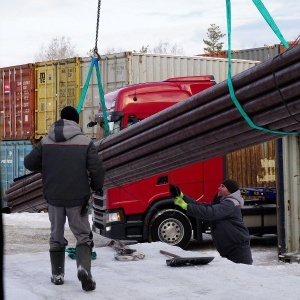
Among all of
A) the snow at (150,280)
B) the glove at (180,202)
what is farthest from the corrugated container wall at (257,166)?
the glove at (180,202)

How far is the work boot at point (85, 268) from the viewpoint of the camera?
6.28 metres

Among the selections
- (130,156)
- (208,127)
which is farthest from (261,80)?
(130,156)

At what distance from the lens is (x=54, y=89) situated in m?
22.7

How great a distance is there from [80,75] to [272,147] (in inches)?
353

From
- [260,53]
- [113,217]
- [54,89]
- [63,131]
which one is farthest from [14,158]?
[63,131]

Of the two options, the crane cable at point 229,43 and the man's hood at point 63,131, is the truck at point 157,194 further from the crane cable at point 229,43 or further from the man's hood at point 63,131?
the crane cable at point 229,43

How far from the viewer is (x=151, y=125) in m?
6.57

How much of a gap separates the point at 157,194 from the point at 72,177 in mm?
6839

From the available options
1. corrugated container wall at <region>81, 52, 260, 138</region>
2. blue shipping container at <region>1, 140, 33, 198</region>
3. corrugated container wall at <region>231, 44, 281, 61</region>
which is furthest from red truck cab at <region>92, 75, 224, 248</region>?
corrugated container wall at <region>231, 44, 281, 61</region>

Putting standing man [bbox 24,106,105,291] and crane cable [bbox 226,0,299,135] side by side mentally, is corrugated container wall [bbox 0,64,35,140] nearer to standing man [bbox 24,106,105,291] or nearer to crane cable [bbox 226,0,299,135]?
standing man [bbox 24,106,105,291]

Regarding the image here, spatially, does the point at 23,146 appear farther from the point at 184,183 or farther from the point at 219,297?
the point at 219,297

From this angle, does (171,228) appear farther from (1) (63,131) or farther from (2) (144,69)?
(2) (144,69)

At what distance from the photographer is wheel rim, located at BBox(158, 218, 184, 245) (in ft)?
43.0

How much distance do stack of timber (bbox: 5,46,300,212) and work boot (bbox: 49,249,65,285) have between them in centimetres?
132
